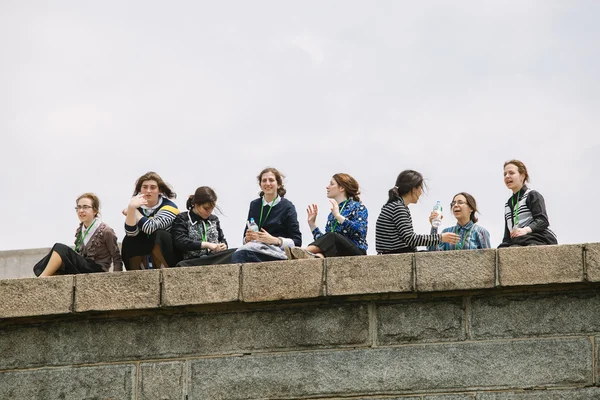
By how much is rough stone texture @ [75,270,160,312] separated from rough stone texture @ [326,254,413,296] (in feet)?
4.68

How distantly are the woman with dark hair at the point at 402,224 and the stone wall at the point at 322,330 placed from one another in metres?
1.27

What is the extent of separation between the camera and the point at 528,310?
30.0 ft

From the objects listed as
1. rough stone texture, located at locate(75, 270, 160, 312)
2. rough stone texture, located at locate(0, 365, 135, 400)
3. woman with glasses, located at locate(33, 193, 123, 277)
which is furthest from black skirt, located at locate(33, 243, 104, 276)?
rough stone texture, located at locate(0, 365, 135, 400)

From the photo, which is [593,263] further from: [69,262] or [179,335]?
[69,262]

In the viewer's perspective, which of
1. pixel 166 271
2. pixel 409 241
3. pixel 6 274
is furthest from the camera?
pixel 6 274

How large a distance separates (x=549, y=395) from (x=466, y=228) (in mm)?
2421

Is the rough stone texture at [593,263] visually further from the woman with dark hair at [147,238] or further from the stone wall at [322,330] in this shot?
the woman with dark hair at [147,238]

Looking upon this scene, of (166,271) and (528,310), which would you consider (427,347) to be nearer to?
(528,310)

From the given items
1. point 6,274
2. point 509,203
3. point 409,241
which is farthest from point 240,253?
point 6,274

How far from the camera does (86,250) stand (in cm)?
1088

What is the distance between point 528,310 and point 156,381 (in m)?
2.94

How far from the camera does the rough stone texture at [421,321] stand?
9.22 m

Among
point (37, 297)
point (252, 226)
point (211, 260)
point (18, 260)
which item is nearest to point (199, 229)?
point (252, 226)

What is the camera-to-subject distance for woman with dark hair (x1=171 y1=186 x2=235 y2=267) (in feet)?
35.1
